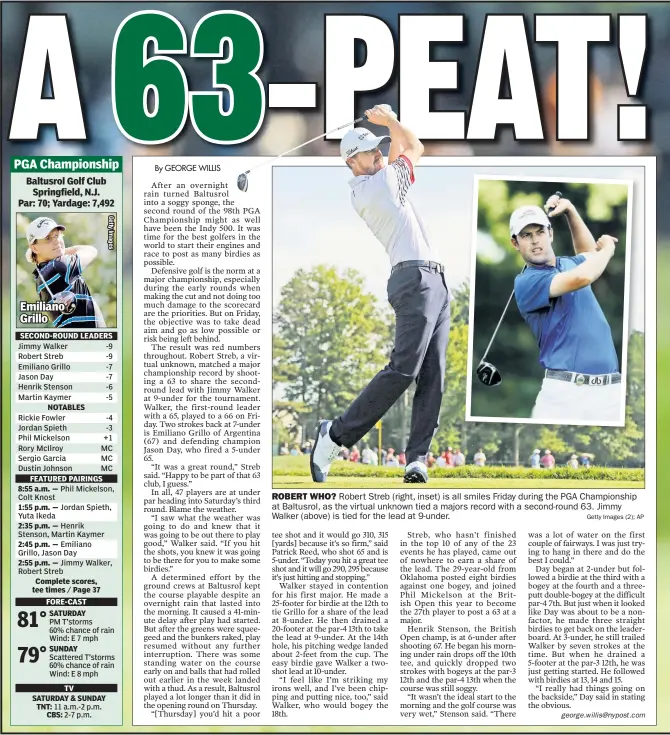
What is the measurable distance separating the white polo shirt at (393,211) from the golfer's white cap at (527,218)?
0.53 m

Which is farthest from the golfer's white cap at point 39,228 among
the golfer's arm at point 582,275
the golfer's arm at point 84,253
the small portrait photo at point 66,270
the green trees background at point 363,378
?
the golfer's arm at point 582,275

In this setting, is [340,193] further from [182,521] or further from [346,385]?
[182,521]

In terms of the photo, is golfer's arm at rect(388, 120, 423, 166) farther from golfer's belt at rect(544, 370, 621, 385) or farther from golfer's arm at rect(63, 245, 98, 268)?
golfer's arm at rect(63, 245, 98, 268)

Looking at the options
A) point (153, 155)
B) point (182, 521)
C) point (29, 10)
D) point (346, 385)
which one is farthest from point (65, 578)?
point (29, 10)

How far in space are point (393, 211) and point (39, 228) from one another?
223 centimetres

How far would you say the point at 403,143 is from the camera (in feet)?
14.9

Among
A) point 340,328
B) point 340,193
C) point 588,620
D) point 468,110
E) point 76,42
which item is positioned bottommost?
point 588,620

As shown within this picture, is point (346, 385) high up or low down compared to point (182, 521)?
up

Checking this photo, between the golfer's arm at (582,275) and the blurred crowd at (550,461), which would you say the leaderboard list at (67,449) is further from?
the golfer's arm at (582,275)

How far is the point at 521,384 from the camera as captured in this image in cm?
459

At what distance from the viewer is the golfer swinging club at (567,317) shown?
458 cm

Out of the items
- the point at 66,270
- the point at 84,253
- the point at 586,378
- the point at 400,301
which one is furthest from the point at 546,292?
the point at 66,270

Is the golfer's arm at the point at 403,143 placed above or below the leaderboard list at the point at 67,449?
above

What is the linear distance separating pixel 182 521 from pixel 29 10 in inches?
131
